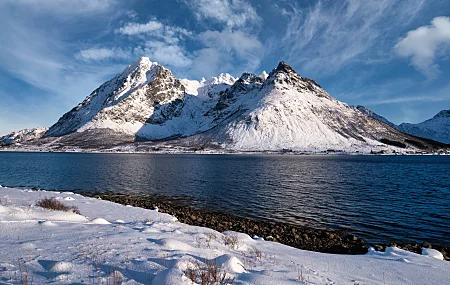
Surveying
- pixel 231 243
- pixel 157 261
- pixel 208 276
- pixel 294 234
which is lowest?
pixel 294 234

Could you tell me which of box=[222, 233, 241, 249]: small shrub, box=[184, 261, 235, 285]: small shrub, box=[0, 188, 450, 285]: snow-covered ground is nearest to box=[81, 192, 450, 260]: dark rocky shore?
box=[0, 188, 450, 285]: snow-covered ground

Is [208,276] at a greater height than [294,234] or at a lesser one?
greater

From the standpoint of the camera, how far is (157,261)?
7.21 m

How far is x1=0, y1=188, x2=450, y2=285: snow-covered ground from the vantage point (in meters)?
6.18

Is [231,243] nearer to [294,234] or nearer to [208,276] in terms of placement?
[208,276]

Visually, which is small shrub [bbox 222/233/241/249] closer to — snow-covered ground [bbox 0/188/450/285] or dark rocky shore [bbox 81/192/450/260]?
snow-covered ground [bbox 0/188/450/285]

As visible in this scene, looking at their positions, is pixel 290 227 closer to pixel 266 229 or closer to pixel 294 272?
pixel 266 229

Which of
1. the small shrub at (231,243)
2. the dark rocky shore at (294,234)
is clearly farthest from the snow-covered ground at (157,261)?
the dark rocky shore at (294,234)

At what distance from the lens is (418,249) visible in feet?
50.2

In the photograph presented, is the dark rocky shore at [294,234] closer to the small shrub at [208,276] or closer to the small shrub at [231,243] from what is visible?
the small shrub at [231,243]

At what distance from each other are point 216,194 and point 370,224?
19649 millimetres

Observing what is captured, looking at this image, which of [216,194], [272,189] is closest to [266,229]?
[216,194]

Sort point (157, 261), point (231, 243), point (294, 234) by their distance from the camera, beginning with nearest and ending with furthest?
point (157, 261), point (231, 243), point (294, 234)

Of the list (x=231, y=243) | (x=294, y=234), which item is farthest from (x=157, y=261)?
(x=294, y=234)
